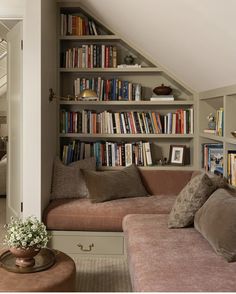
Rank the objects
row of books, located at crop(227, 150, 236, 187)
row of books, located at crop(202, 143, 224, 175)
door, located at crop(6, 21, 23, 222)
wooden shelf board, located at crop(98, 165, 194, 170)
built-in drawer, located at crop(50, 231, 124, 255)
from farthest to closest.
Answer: wooden shelf board, located at crop(98, 165, 194, 170) < door, located at crop(6, 21, 23, 222) < row of books, located at crop(202, 143, 224, 175) < built-in drawer, located at crop(50, 231, 124, 255) < row of books, located at crop(227, 150, 236, 187)

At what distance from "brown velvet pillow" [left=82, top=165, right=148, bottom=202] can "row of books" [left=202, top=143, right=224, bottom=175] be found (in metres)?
0.70

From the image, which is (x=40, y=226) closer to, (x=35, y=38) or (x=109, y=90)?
(x=35, y=38)

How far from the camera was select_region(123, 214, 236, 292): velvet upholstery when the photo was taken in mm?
1919

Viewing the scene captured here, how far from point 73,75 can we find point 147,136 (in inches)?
43.7

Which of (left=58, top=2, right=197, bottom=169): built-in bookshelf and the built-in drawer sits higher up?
(left=58, top=2, right=197, bottom=169): built-in bookshelf

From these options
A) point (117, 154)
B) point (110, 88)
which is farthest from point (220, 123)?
point (110, 88)

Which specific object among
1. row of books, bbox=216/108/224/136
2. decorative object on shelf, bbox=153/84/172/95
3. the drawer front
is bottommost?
the drawer front

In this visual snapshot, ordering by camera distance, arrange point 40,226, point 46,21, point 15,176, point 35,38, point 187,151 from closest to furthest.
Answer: point 40,226
point 35,38
point 46,21
point 15,176
point 187,151

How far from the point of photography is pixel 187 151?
4.60 metres

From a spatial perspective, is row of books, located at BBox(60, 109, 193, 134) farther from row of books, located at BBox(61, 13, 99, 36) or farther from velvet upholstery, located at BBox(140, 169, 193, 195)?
row of books, located at BBox(61, 13, 99, 36)

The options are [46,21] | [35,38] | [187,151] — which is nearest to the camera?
[35,38]

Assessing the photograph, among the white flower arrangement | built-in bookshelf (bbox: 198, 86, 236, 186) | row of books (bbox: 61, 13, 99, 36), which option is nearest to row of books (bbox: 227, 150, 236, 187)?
built-in bookshelf (bbox: 198, 86, 236, 186)

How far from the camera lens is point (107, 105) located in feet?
15.0

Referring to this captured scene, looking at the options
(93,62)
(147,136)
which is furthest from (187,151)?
(93,62)
